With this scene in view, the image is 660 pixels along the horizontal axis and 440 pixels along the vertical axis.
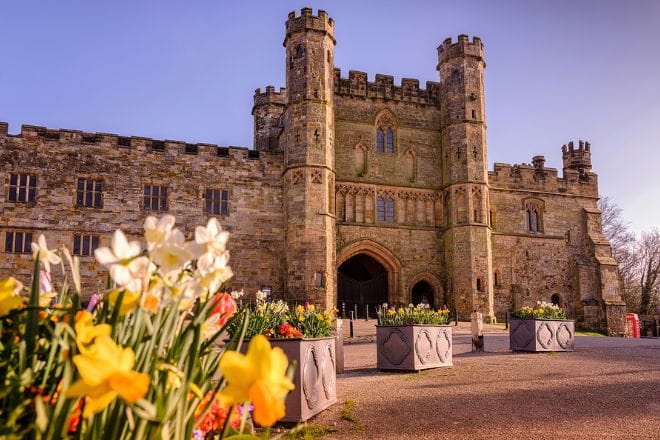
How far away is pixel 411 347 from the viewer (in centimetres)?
1018

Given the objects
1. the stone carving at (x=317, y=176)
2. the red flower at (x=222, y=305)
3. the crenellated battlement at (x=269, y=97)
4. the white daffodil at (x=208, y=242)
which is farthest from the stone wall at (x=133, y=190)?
the white daffodil at (x=208, y=242)

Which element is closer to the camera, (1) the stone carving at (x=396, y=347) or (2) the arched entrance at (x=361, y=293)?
(1) the stone carving at (x=396, y=347)

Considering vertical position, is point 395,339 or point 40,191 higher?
point 40,191

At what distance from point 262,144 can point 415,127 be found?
29.9 feet

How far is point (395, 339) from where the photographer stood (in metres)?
10.4

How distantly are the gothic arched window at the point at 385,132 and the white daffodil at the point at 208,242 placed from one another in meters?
24.6

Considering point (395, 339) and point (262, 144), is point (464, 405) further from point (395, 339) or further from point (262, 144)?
point (262, 144)

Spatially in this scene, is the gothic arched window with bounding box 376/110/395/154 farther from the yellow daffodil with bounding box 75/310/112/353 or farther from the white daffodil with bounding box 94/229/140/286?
the yellow daffodil with bounding box 75/310/112/353

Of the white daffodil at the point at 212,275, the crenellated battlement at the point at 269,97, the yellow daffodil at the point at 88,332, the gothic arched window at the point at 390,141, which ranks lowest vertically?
the yellow daffodil at the point at 88,332

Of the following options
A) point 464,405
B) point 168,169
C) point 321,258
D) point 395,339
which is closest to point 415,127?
point 321,258

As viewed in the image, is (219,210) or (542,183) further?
(542,183)

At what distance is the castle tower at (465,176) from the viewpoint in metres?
24.6

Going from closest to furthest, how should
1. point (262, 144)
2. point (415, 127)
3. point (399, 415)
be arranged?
point (399, 415), point (415, 127), point (262, 144)

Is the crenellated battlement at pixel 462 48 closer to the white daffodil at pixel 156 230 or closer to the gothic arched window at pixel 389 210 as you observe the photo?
the gothic arched window at pixel 389 210
